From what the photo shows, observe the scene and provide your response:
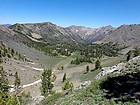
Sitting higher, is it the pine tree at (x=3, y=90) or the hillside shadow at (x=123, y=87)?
the hillside shadow at (x=123, y=87)

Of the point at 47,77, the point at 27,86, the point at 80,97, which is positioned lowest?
the point at 27,86

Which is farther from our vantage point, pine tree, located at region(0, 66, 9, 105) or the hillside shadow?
pine tree, located at region(0, 66, 9, 105)

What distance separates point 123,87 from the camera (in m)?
31.3

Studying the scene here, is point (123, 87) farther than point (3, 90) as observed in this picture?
No

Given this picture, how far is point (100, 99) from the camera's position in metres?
27.4

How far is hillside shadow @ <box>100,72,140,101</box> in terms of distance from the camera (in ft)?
90.7

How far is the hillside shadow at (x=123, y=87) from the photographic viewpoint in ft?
90.7

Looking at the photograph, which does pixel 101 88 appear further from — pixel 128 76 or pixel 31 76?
pixel 31 76

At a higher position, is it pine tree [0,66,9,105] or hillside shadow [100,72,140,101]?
hillside shadow [100,72,140,101]

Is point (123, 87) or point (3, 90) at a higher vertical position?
point (123, 87)

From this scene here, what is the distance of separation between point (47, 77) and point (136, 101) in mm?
75813

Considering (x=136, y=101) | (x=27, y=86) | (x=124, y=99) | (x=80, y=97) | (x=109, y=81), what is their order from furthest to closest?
(x=27, y=86) → (x=109, y=81) → (x=80, y=97) → (x=124, y=99) → (x=136, y=101)

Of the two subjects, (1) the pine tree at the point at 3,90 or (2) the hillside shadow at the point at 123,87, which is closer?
(2) the hillside shadow at the point at 123,87

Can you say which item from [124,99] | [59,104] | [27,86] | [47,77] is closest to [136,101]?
[124,99]
